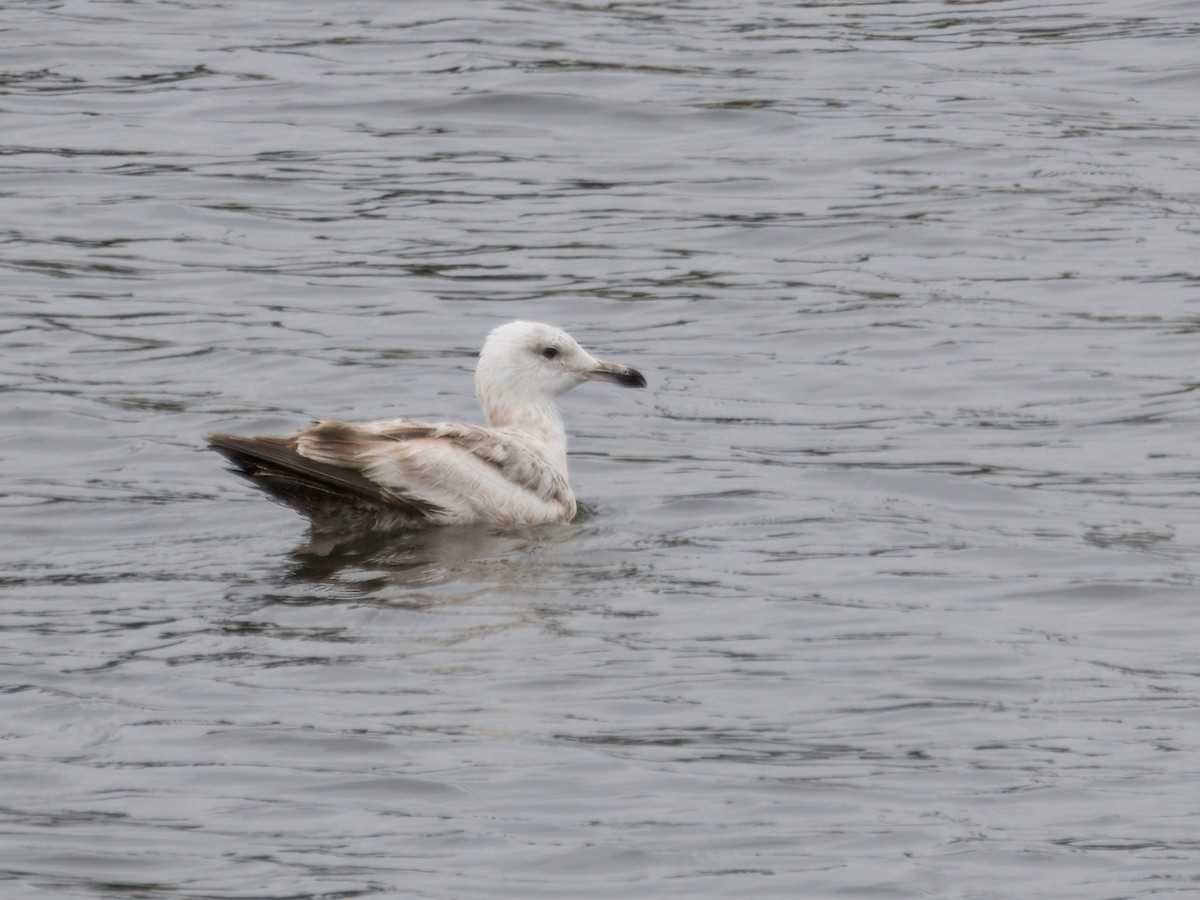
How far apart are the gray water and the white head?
550mm

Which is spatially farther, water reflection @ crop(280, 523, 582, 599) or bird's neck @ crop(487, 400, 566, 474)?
bird's neck @ crop(487, 400, 566, 474)

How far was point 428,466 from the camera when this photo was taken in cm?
1205

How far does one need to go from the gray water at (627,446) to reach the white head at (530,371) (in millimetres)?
550

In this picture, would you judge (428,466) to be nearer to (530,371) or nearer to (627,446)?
(530,371)

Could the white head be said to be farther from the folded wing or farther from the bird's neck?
the folded wing

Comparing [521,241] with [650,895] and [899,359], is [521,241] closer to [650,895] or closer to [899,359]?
[899,359]

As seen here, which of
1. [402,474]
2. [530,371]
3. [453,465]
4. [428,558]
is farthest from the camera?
[530,371]

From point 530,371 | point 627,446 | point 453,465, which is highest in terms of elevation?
point 530,371

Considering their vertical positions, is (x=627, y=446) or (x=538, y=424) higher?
(x=538, y=424)

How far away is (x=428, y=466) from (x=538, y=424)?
1.05m

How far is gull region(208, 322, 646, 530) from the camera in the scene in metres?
11.8

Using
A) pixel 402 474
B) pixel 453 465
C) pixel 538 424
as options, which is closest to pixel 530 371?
pixel 538 424

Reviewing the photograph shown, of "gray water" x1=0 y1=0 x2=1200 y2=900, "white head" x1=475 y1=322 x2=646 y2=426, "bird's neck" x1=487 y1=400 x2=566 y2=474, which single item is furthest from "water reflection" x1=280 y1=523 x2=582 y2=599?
"white head" x1=475 y1=322 x2=646 y2=426

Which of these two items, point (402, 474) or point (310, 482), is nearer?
point (310, 482)
